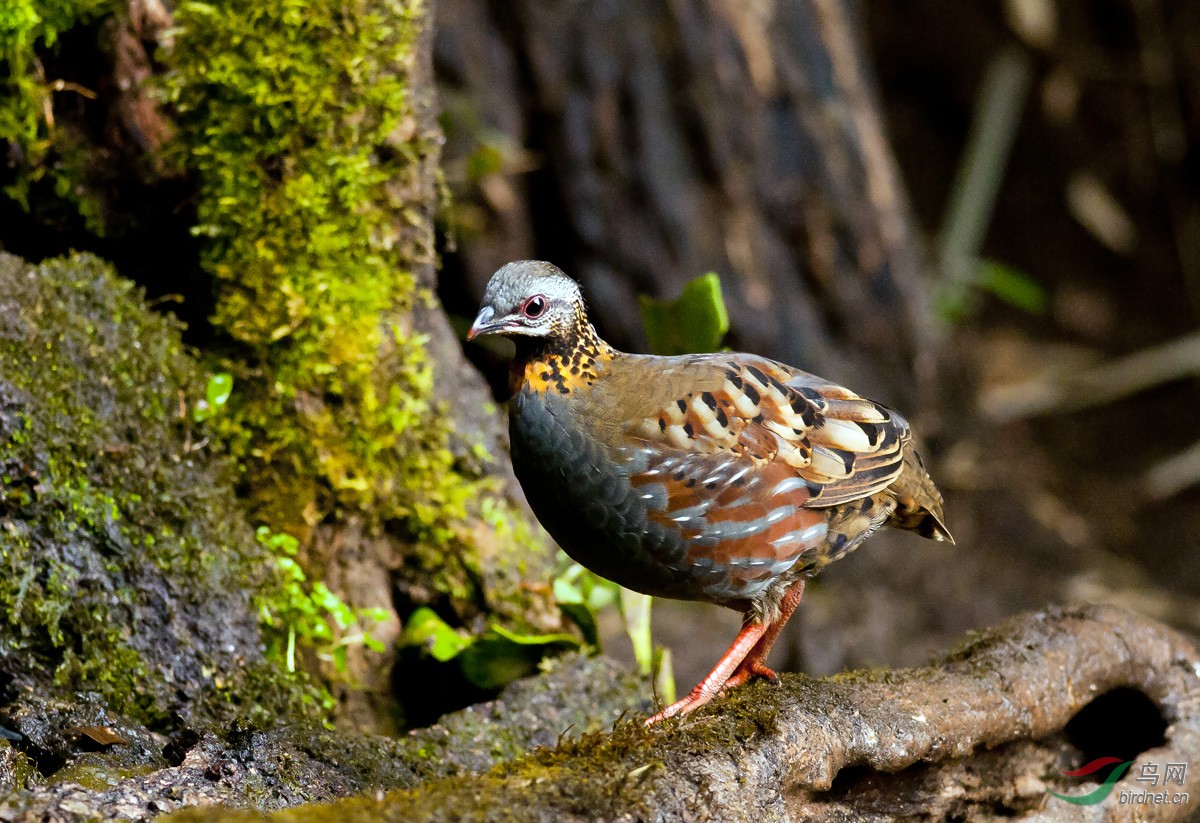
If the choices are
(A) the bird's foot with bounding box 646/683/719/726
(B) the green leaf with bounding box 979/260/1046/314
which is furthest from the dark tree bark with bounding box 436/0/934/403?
(A) the bird's foot with bounding box 646/683/719/726

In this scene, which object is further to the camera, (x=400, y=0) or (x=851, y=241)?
(x=851, y=241)

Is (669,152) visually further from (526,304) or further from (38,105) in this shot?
(38,105)

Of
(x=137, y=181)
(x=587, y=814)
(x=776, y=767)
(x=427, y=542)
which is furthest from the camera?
(x=427, y=542)

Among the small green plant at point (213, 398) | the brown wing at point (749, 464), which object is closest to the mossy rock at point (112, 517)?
the small green plant at point (213, 398)

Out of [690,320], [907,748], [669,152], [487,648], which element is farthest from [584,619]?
[669,152]

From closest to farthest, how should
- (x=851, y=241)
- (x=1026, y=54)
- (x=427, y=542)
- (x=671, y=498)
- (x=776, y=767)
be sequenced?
(x=776, y=767)
(x=671, y=498)
(x=427, y=542)
(x=851, y=241)
(x=1026, y=54)

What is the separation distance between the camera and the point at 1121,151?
9.49 meters

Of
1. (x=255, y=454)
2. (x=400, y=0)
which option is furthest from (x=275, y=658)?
(x=400, y=0)

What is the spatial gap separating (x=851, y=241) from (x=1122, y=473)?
3.94 meters

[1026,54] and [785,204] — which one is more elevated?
[1026,54]

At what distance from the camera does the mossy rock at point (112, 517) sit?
11.3ft

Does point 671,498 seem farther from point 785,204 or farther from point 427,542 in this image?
point 785,204

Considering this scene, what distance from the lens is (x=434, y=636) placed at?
435 centimetres

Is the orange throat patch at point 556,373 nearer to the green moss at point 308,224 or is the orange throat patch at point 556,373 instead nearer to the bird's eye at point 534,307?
the bird's eye at point 534,307
